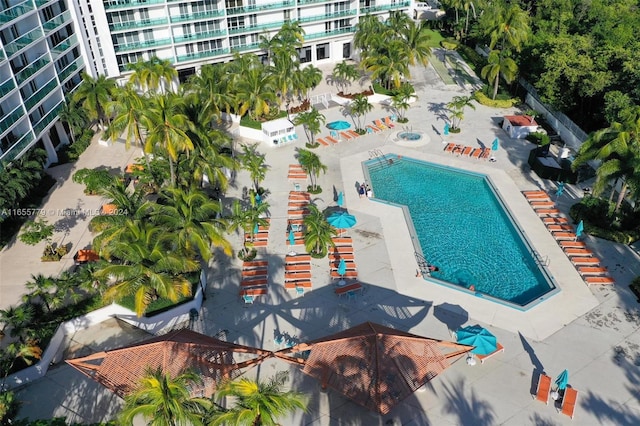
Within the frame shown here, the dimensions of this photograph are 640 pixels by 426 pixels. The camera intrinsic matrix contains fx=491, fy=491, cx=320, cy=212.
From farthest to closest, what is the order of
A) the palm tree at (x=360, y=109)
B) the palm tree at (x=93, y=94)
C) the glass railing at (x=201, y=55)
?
the glass railing at (x=201, y=55) < the palm tree at (x=360, y=109) < the palm tree at (x=93, y=94)

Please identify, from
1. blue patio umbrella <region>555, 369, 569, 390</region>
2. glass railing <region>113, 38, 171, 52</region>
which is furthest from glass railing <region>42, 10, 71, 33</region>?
blue patio umbrella <region>555, 369, 569, 390</region>

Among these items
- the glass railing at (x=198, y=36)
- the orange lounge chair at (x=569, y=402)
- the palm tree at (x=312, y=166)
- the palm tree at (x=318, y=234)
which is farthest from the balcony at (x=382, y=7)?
the orange lounge chair at (x=569, y=402)

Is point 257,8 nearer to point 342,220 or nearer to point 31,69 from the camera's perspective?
point 31,69

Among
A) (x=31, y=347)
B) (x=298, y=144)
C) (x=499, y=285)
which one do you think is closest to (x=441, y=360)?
(x=499, y=285)

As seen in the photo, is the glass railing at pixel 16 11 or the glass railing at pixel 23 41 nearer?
the glass railing at pixel 16 11

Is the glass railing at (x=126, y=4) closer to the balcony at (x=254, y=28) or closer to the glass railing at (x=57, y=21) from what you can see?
the glass railing at (x=57, y=21)

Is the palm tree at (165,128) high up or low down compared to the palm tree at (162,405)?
up
